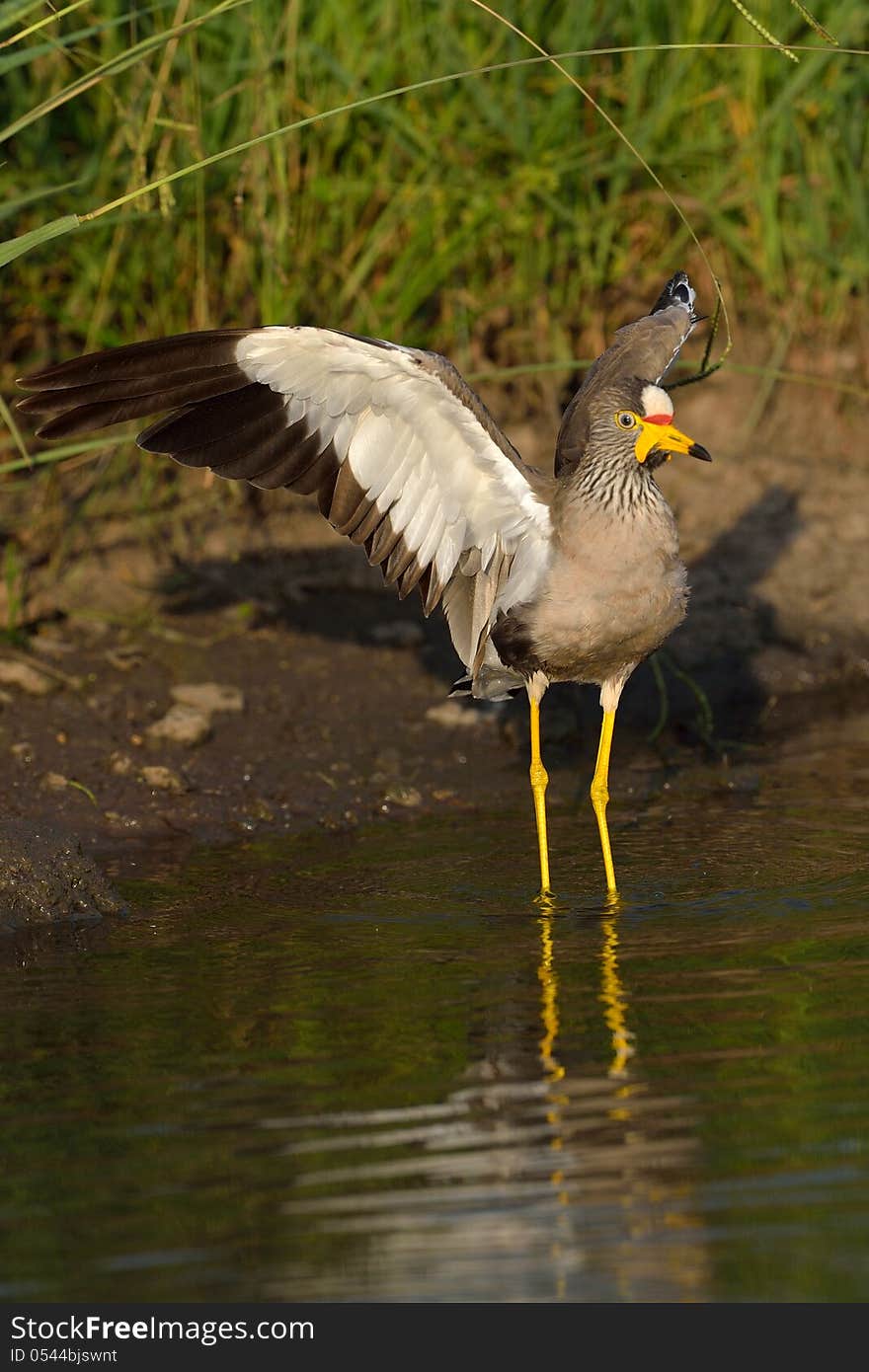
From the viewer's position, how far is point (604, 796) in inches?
222

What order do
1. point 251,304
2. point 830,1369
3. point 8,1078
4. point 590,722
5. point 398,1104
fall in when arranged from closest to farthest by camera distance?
point 830,1369 → point 398,1104 → point 8,1078 → point 590,722 → point 251,304

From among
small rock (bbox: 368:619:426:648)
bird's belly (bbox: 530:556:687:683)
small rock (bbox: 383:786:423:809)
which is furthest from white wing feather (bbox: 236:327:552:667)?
small rock (bbox: 368:619:426:648)

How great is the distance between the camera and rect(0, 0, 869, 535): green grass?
709 cm

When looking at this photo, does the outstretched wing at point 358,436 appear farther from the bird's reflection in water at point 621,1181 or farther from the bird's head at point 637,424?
the bird's reflection in water at point 621,1181

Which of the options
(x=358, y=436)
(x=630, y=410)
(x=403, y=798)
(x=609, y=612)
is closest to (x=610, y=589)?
(x=609, y=612)

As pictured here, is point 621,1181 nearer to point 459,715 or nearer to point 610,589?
point 610,589

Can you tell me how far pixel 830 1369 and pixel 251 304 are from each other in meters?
5.46

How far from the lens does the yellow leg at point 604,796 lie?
5.21 meters

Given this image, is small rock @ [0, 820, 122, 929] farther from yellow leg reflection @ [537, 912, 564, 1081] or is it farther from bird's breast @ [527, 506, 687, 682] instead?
bird's breast @ [527, 506, 687, 682]

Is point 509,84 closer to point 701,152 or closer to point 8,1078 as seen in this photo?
point 701,152

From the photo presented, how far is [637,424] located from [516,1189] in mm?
2895

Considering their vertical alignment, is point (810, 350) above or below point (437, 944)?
above

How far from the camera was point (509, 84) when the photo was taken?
24.9 ft

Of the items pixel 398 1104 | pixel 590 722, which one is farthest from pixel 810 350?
pixel 398 1104
